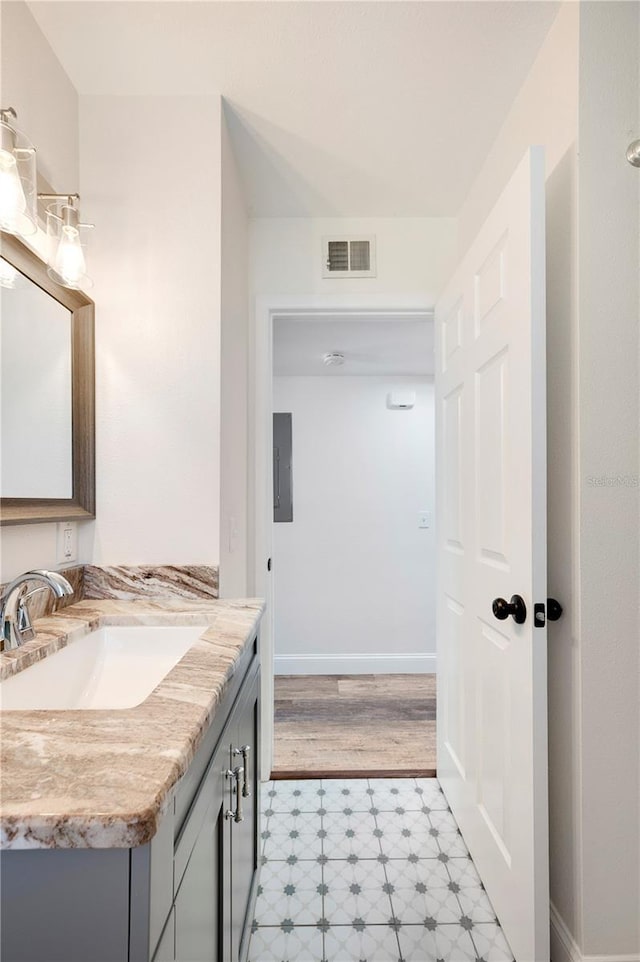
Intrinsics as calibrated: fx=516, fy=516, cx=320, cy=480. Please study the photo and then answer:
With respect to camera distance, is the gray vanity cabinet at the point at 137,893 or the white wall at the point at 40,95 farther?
the white wall at the point at 40,95

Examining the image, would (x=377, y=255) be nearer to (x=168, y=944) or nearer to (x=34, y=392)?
(x=34, y=392)

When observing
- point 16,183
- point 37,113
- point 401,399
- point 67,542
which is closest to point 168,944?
point 67,542

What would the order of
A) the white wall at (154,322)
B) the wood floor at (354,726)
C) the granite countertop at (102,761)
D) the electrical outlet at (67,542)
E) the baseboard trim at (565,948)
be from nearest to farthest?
the granite countertop at (102,761) < the baseboard trim at (565,948) < the electrical outlet at (67,542) < the white wall at (154,322) < the wood floor at (354,726)

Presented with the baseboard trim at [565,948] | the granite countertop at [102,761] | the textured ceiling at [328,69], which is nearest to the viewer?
the granite countertop at [102,761]

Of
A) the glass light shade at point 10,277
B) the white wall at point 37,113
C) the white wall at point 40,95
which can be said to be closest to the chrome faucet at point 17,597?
the white wall at point 37,113

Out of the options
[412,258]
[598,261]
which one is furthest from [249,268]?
[598,261]

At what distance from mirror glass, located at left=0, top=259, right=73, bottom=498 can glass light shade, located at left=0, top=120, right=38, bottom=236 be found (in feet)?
0.33

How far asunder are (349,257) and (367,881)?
2.30 metres

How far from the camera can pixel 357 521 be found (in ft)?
12.2

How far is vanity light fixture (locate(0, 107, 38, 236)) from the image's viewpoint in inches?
42.4

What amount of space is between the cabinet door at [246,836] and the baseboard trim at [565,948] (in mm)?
769

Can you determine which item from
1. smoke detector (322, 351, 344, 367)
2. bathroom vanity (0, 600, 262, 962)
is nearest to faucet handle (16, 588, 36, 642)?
bathroom vanity (0, 600, 262, 962)

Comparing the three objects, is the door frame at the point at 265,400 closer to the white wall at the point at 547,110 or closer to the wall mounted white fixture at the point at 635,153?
the white wall at the point at 547,110

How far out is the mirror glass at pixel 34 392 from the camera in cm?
119
